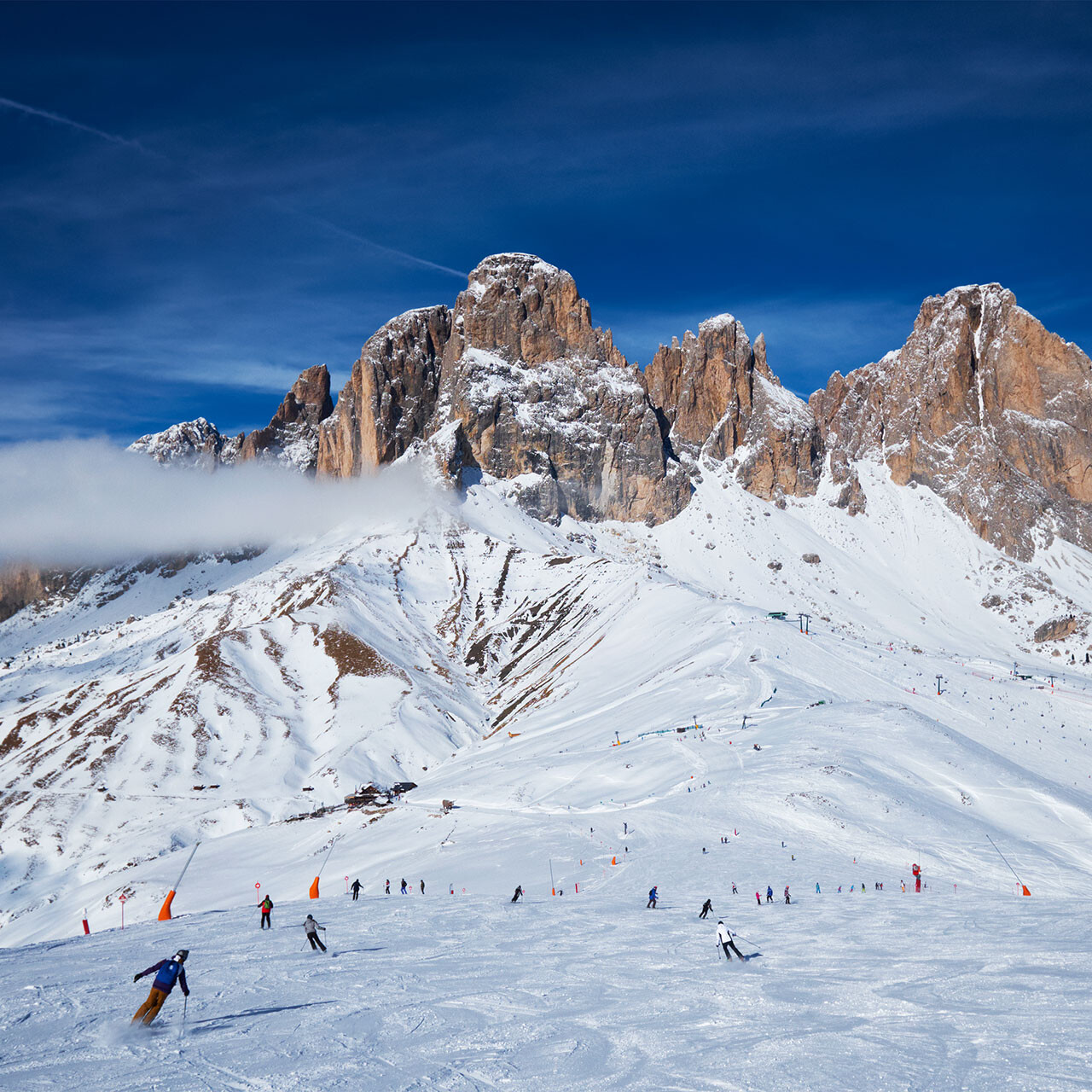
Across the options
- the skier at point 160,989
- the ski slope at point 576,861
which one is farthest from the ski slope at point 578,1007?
the skier at point 160,989

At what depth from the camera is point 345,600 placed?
582 ft

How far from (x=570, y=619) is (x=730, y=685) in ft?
260

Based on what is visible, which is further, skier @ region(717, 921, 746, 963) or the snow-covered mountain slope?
the snow-covered mountain slope

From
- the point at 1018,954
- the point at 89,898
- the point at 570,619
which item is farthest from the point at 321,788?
the point at 1018,954

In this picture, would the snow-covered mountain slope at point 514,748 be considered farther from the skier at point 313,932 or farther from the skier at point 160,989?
the skier at point 160,989

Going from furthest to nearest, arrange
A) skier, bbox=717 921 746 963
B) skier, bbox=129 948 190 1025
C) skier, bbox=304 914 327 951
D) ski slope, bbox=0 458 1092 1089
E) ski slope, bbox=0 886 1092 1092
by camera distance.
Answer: skier, bbox=304 914 327 951
skier, bbox=717 921 746 963
skier, bbox=129 948 190 1025
ski slope, bbox=0 458 1092 1089
ski slope, bbox=0 886 1092 1092

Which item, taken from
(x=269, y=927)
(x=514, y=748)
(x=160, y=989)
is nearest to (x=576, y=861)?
(x=269, y=927)

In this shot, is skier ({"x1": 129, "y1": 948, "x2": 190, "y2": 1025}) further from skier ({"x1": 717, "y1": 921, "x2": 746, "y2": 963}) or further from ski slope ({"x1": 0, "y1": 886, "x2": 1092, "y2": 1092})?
skier ({"x1": 717, "y1": 921, "x2": 746, "y2": 963})

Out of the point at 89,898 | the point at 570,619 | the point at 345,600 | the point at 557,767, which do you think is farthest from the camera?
the point at 345,600

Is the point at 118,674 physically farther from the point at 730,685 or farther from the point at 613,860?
the point at 613,860

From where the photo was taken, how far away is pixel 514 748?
8906 centimetres

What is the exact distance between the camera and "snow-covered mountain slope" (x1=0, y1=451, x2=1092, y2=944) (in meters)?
51.7

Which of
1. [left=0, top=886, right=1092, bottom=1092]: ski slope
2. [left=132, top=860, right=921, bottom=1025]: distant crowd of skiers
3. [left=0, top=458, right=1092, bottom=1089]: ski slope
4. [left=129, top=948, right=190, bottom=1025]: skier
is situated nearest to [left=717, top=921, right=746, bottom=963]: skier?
[left=132, top=860, right=921, bottom=1025]: distant crowd of skiers

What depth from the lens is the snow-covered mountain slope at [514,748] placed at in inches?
2034
